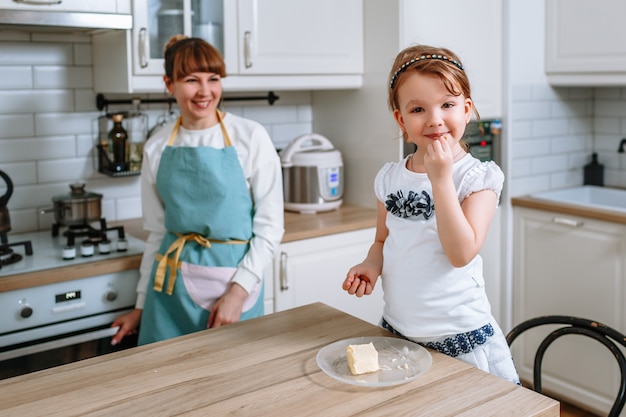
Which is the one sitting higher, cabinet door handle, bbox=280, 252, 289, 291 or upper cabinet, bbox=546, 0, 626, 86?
upper cabinet, bbox=546, 0, 626, 86

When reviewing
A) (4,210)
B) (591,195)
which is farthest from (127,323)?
(591,195)

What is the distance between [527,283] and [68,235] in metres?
1.97

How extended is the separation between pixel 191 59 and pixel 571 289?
6.18ft

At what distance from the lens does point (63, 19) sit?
7.69 ft

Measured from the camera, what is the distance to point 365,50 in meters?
3.13

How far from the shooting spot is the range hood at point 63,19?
2281mm

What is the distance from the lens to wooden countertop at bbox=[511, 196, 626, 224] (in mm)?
2847

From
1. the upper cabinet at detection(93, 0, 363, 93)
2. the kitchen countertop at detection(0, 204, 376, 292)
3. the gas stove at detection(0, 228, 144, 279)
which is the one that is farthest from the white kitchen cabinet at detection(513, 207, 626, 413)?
the gas stove at detection(0, 228, 144, 279)

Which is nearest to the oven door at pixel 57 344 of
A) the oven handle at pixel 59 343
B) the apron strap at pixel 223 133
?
the oven handle at pixel 59 343

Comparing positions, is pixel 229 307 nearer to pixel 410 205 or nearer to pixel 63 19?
pixel 410 205

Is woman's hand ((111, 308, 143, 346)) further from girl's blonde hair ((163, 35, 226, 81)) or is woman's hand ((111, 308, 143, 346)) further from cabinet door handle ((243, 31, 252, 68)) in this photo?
cabinet door handle ((243, 31, 252, 68))

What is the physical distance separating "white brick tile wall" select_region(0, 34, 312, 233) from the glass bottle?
144mm

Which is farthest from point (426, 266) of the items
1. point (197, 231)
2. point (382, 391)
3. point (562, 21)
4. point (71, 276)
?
point (562, 21)

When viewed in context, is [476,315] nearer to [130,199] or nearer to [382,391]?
[382,391]
